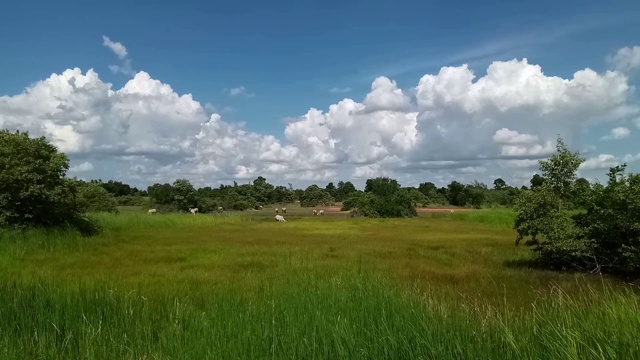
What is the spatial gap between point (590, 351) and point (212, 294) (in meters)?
7.00

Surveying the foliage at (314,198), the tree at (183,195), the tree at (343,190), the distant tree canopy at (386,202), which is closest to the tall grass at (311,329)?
the distant tree canopy at (386,202)

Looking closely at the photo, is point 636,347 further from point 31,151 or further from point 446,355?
point 31,151

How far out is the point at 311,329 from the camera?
6.08 meters

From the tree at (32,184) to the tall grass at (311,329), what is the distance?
1369 cm

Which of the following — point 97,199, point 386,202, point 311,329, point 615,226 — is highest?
point 97,199

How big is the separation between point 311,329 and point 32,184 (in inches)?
737

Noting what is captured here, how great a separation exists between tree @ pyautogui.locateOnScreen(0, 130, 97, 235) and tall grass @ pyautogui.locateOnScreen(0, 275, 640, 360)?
13.7 m

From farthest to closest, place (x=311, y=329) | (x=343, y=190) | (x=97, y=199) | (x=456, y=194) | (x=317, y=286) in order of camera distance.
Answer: (x=343, y=190) < (x=456, y=194) < (x=97, y=199) < (x=317, y=286) < (x=311, y=329)

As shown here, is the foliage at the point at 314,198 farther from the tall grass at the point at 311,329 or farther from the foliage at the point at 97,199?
the tall grass at the point at 311,329

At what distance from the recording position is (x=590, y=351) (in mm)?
4676

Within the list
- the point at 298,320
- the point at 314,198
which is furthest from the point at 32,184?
the point at 314,198

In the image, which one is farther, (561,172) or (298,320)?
(561,172)

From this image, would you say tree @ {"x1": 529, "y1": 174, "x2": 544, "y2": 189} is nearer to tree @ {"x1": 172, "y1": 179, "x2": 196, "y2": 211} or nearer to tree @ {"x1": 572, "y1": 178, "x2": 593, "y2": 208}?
tree @ {"x1": 572, "y1": 178, "x2": 593, "y2": 208}

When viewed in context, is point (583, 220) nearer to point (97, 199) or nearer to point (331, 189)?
point (97, 199)
